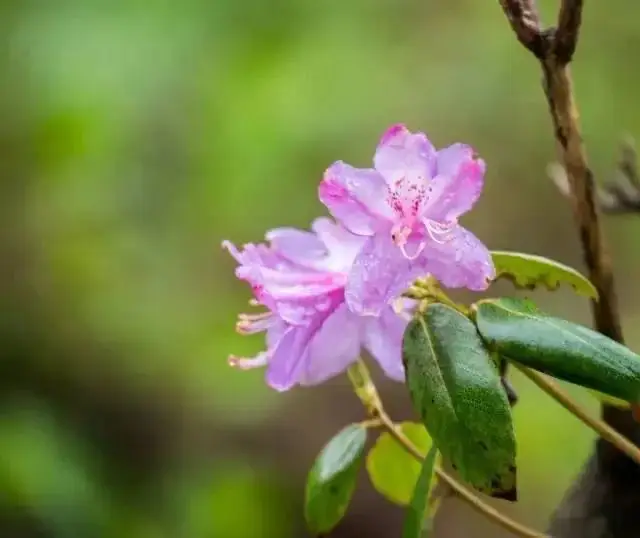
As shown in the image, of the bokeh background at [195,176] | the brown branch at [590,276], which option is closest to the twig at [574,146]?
the brown branch at [590,276]

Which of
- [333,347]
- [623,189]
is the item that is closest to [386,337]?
[333,347]

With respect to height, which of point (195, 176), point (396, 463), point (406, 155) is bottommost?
point (396, 463)

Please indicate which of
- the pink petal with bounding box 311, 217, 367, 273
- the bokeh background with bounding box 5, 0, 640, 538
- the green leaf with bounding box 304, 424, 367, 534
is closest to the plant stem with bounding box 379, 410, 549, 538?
the green leaf with bounding box 304, 424, 367, 534

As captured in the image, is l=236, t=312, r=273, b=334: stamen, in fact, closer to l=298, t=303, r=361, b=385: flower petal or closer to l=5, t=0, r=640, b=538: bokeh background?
l=298, t=303, r=361, b=385: flower petal

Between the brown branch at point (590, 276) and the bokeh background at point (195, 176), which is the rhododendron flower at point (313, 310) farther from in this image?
the bokeh background at point (195, 176)

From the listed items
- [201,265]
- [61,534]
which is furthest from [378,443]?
[201,265]

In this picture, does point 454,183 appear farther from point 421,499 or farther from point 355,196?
point 421,499
